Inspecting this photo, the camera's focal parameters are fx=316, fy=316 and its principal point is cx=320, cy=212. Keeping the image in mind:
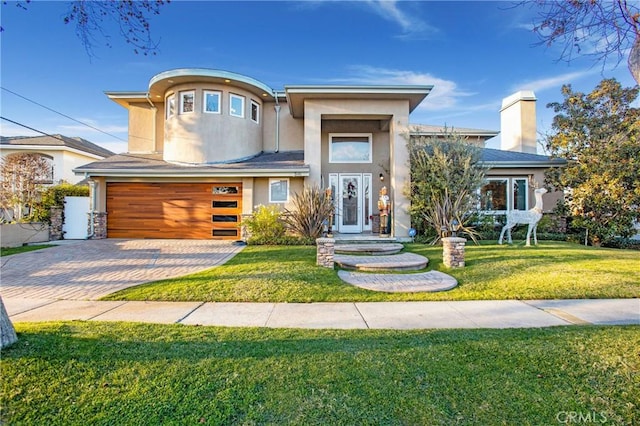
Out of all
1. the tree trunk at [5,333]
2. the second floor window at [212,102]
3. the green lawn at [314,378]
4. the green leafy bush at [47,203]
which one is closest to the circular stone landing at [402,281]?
the green lawn at [314,378]

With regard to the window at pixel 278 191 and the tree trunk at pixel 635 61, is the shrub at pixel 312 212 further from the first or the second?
the tree trunk at pixel 635 61

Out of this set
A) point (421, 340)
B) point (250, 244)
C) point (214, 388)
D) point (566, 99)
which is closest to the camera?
point (214, 388)

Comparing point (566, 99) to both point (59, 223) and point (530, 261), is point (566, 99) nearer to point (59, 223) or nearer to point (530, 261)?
point (530, 261)

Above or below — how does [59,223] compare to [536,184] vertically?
below

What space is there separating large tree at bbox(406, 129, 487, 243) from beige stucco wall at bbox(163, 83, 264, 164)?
744 centimetres

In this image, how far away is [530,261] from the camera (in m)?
8.26

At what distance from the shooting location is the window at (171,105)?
535 inches

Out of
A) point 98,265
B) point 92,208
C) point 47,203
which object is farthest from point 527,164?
point 47,203

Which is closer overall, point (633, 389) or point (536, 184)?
point (633, 389)

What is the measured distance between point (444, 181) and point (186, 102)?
36.0 ft

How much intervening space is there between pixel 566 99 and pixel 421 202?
8186mm

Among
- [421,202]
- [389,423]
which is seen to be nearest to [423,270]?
[421,202]

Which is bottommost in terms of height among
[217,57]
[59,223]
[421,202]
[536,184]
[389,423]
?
[389,423]

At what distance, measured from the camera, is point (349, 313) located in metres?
5.21
